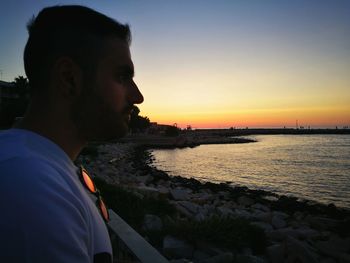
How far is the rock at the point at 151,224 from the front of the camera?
22.1 ft

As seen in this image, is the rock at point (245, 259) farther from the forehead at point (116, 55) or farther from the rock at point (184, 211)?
the forehead at point (116, 55)

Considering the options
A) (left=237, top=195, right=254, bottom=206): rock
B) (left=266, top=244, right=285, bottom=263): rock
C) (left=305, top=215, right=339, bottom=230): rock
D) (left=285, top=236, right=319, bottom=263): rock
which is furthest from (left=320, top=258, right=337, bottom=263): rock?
(left=237, top=195, right=254, bottom=206): rock

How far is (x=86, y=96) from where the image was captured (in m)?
1.25

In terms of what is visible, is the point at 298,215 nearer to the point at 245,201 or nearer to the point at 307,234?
the point at 245,201

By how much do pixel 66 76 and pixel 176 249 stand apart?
5.18m

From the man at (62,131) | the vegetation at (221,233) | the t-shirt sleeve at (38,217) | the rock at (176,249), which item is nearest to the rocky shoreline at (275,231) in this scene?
the rock at (176,249)

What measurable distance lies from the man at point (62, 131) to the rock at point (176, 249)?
189 inches

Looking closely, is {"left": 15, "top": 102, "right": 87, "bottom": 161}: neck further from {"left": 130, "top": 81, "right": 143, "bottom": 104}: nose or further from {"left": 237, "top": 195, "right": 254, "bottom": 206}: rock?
{"left": 237, "top": 195, "right": 254, "bottom": 206}: rock

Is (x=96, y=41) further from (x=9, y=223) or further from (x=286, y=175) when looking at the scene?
(x=286, y=175)

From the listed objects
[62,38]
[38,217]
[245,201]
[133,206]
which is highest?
[62,38]

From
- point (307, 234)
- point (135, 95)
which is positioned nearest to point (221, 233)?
point (307, 234)

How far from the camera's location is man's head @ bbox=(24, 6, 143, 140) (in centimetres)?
123

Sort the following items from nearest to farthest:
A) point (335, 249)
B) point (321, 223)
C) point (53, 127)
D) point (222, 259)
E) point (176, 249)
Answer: point (53, 127), point (222, 259), point (176, 249), point (335, 249), point (321, 223)

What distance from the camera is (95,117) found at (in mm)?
1286
